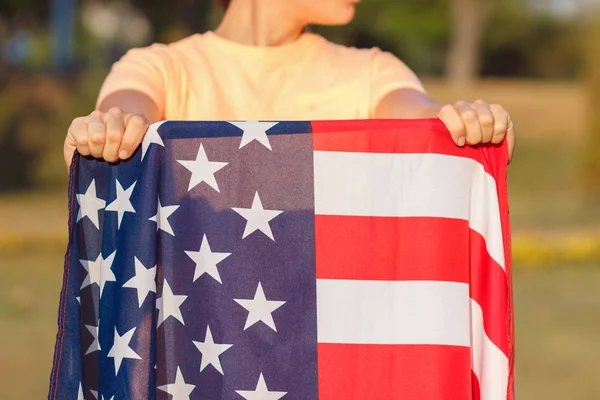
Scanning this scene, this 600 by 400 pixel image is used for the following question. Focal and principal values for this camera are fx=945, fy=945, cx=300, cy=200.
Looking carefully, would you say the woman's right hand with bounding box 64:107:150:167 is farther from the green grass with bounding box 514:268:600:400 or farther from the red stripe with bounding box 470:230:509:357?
the green grass with bounding box 514:268:600:400

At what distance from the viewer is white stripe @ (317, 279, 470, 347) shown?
202cm

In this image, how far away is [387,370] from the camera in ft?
6.66

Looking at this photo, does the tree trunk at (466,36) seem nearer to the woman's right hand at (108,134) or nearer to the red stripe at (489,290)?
the red stripe at (489,290)

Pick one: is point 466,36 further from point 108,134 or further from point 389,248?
point 108,134

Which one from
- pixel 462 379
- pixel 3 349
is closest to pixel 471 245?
pixel 462 379

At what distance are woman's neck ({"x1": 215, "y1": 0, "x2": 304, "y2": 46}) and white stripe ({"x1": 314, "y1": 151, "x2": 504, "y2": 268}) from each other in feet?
1.70

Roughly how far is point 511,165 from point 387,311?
647 inches

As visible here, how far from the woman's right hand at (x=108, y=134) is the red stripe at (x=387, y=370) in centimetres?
59

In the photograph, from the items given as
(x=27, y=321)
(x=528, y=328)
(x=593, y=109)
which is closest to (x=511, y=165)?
(x=593, y=109)

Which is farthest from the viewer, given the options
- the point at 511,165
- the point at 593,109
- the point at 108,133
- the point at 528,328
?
the point at 511,165

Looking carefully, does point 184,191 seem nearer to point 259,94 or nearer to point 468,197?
point 259,94

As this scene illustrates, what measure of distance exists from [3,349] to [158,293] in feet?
14.6

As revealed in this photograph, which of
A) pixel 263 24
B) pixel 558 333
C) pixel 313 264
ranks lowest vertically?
pixel 558 333

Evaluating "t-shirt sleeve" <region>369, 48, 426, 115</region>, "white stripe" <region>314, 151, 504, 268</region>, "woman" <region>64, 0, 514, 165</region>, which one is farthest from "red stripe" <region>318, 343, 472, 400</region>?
"t-shirt sleeve" <region>369, 48, 426, 115</region>
